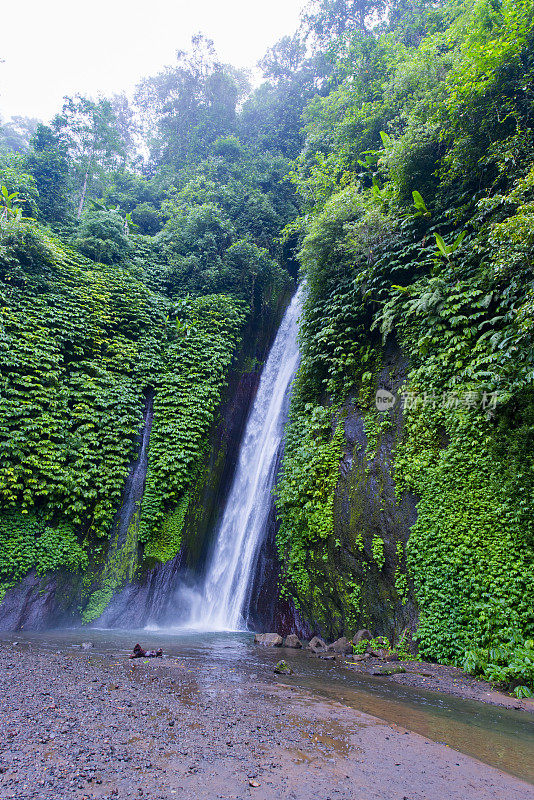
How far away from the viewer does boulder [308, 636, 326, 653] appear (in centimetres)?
642

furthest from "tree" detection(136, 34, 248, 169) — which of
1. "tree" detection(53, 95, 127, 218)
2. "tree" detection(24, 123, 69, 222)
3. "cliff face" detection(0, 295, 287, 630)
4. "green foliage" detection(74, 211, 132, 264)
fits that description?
"cliff face" detection(0, 295, 287, 630)

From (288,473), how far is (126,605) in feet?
16.0

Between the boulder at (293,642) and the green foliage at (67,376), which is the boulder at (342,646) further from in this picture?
the green foliage at (67,376)

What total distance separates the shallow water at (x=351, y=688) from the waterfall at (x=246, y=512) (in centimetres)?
183

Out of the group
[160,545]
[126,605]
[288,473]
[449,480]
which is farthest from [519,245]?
[126,605]

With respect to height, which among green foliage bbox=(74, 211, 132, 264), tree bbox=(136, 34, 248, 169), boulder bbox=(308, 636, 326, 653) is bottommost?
boulder bbox=(308, 636, 326, 653)

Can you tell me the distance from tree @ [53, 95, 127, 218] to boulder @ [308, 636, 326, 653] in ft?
65.6

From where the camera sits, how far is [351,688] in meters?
4.36

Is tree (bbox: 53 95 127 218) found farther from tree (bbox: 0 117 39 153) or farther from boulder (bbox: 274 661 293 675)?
boulder (bbox: 274 661 293 675)

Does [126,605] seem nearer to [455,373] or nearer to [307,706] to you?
[307,706]

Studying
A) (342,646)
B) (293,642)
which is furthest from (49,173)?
(342,646)

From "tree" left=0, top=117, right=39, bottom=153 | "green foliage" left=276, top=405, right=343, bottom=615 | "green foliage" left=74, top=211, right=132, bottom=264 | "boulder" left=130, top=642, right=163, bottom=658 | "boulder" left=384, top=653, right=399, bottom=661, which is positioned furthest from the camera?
"tree" left=0, top=117, right=39, bottom=153

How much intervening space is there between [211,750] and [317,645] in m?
4.78

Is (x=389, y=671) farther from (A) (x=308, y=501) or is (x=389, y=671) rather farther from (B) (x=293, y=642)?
(A) (x=308, y=501)
